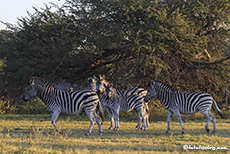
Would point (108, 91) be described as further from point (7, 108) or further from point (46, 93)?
point (7, 108)

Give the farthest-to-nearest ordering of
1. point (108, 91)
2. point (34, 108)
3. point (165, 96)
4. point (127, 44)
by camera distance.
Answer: point (34, 108)
point (127, 44)
point (108, 91)
point (165, 96)

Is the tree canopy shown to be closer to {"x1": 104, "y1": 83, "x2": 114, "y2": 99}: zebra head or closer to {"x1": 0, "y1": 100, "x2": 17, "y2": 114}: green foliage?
{"x1": 0, "y1": 100, "x2": 17, "y2": 114}: green foliage

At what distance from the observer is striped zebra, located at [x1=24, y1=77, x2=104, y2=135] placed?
11828mm

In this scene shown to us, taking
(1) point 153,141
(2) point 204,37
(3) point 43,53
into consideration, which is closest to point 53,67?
(3) point 43,53

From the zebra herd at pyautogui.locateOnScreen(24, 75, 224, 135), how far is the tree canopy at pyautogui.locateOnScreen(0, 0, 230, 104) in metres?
2.77

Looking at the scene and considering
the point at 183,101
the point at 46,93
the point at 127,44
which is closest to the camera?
the point at 46,93

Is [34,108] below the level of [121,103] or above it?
below

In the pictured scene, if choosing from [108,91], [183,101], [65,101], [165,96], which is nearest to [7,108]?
[108,91]

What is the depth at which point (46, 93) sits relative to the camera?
1228 centimetres

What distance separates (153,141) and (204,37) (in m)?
9.19

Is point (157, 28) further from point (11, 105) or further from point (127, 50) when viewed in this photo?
point (11, 105)

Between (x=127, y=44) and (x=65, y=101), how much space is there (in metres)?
6.43

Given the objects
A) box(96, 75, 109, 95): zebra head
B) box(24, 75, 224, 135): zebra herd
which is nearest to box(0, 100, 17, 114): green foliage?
box(24, 75, 224, 135): zebra herd

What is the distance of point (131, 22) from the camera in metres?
17.0
